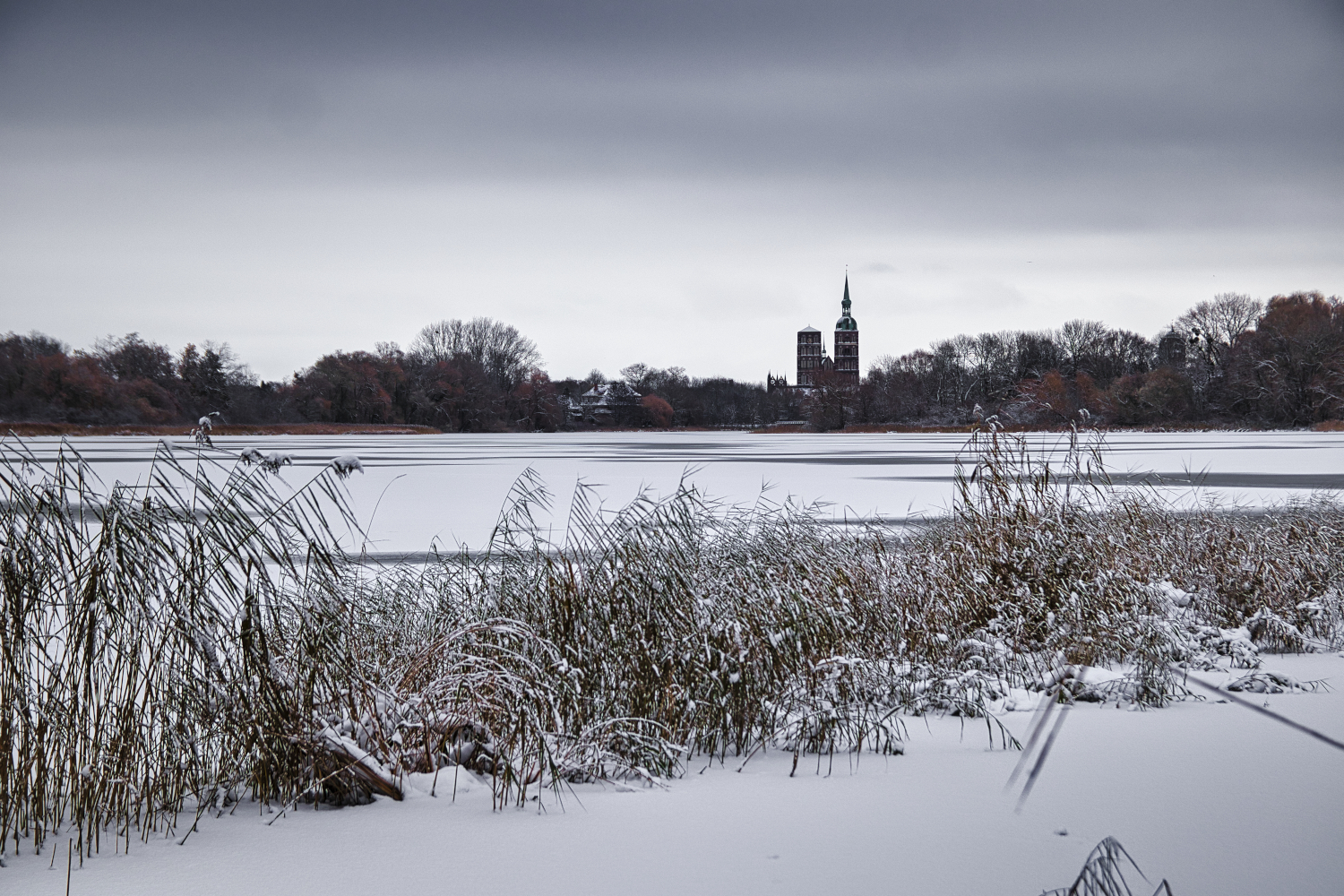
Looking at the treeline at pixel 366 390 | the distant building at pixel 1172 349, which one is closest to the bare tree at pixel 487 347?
the treeline at pixel 366 390

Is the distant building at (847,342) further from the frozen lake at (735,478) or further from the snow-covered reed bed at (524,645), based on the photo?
the snow-covered reed bed at (524,645)

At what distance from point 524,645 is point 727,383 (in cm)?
12853

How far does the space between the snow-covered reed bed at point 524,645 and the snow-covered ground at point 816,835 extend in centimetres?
19

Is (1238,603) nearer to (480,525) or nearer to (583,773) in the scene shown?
(583,773)

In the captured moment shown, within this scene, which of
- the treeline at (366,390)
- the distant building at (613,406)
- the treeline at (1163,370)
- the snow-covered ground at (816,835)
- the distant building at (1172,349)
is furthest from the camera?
the distant building at (613,406)

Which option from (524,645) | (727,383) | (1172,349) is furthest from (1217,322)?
(524,645)

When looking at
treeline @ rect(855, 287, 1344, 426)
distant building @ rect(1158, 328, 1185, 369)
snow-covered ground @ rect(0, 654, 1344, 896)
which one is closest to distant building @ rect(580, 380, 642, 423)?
treeline @ rect(855, 287, 1344, 426)

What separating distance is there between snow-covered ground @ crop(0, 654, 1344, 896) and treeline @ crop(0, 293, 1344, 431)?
42244 millimetres

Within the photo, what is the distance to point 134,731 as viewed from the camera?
382 cm

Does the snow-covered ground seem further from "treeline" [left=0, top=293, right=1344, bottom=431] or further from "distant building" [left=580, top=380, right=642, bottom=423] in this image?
"distant building" [left=580, top=380, right=642, bottom=423]

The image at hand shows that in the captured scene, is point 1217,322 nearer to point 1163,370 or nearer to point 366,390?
point 1163,370

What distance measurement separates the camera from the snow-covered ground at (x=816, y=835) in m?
3.23

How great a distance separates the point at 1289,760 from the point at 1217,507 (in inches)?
341

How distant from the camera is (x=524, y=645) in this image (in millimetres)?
4891
